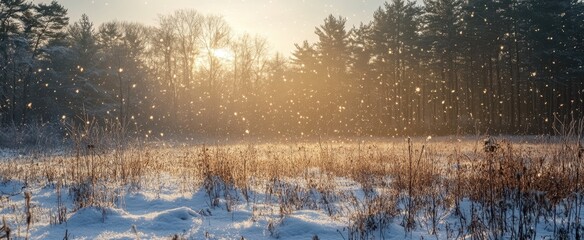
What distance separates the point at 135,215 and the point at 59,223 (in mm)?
893

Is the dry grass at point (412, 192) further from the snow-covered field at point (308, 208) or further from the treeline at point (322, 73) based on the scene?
the treeline at point (322, 73)

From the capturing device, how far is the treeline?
32.6 meters

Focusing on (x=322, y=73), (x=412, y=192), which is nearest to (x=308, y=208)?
(x=412, y=192)

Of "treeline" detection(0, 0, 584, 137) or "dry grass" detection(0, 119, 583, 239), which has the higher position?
"treeline" detection(0, 0, 584, 137)

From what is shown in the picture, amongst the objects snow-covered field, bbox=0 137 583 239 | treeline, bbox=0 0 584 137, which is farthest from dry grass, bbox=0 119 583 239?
treeline, bbox=0 0 584 137

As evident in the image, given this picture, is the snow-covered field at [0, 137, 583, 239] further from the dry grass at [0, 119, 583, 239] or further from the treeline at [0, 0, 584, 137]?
the treeline at [0, 0, 584, 137]

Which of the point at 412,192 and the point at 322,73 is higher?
the point at 322,73

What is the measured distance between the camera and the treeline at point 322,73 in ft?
107

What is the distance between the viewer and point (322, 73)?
144 ft

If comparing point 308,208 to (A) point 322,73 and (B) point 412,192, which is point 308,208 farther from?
(A) point 322,73

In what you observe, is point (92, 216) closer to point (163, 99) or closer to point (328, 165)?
point (328, 165)

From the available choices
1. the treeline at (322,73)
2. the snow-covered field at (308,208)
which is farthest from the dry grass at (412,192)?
the treeline at (322,73)

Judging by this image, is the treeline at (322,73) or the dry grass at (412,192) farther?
the treeline at (322,73)

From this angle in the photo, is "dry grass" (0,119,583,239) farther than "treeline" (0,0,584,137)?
No
